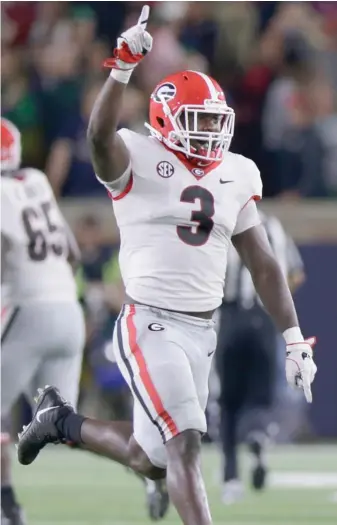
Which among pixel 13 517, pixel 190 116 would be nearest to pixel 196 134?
pixel 190 116

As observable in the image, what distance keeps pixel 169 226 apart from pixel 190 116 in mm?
432

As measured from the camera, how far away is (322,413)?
488 inches

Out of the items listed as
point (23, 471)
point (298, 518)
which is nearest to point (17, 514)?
point (298, 518)

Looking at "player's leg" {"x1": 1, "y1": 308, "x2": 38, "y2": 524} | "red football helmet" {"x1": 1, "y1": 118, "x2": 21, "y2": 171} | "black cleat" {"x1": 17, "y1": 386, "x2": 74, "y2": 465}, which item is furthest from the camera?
"red football helmet" {"x1": 1, "y1": 118, "x2": 21, "y2": 171}

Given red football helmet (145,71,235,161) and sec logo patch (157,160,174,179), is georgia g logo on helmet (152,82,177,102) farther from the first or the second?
sec logo patch (157,160,174,179)

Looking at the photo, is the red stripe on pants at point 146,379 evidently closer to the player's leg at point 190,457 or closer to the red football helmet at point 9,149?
the player's leg at point 190,457

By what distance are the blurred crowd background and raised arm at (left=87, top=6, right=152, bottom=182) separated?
19.5 ft

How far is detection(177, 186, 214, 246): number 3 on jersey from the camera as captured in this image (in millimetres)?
5988

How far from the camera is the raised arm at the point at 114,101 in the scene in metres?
5.63

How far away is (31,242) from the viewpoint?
769 centimetres

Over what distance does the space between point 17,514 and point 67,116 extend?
6247mm

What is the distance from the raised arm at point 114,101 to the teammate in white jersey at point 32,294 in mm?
1877

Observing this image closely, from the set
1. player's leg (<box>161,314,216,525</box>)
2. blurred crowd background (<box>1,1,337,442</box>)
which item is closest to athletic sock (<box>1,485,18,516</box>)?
player's leg (<box>161,314,216,525</box>)

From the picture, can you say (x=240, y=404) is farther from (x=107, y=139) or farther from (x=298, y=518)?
(x=107, y=139)
